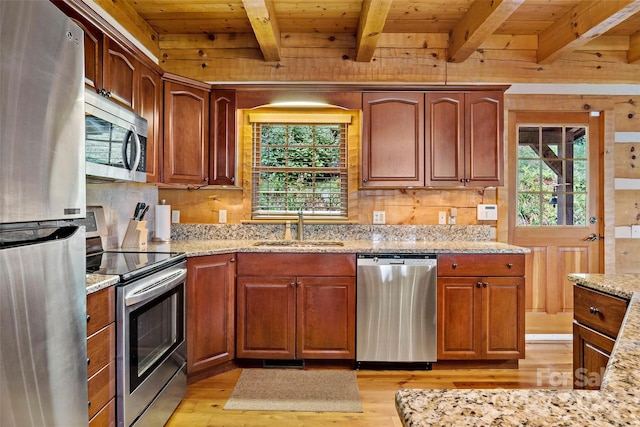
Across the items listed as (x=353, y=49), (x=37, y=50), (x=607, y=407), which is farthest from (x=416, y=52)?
(x=607, y=407)

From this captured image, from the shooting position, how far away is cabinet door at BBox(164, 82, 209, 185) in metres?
2.82

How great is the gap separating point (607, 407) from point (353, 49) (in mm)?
3287

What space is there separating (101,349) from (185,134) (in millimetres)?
1808

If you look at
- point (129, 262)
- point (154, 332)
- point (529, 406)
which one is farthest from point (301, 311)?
point (529, 406)

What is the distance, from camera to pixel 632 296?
1447 millimetres

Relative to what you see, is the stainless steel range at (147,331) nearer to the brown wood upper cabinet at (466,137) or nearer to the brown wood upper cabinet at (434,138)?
the brown wood upper cabinet at (434,138)

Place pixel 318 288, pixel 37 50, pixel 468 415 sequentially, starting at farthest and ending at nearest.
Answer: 1. pixel 318 288
2. pixel 37 50
3. pixel 468 415

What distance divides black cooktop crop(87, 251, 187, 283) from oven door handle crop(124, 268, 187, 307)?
0.05 m

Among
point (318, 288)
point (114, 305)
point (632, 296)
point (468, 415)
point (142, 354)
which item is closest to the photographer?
point (468, 415)

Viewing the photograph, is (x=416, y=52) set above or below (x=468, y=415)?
above

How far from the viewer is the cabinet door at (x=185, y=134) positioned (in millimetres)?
2818

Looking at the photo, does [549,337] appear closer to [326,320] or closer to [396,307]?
[396,307]

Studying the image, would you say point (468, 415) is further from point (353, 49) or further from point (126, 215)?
point (353, 49)

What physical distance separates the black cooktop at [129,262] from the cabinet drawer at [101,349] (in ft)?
0.74
